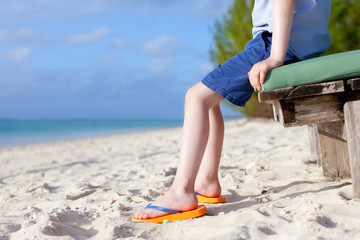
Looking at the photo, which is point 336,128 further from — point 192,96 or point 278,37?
point 192,96

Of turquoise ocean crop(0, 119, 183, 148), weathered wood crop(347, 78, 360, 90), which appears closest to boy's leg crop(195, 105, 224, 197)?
weathered wood crop(347, 78, 360, 90)

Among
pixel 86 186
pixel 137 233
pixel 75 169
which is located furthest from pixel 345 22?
pixel 137 233

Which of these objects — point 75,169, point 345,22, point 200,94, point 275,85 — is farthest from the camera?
point 345,22

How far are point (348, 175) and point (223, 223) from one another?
132cm

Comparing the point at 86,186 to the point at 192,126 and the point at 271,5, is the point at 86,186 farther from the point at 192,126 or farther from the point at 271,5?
the point at 271,5

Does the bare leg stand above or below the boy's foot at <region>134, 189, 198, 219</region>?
above

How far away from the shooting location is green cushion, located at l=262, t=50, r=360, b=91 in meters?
1.81

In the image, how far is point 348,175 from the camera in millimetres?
2621

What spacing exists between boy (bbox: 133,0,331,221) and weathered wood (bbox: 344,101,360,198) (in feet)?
1.31

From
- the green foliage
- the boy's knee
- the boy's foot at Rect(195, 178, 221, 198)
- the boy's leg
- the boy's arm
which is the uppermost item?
the green foliage

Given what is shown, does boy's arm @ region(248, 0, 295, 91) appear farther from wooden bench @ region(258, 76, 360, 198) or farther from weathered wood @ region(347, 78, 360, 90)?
weathered wood @ region(347, 78, 360, 90)

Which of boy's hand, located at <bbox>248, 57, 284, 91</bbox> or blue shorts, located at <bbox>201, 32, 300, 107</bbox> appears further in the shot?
blue shorts, located at <bbox>201, 32, 300, 107</bbox>

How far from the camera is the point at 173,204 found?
1.95m

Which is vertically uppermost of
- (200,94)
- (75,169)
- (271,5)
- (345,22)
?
(345,22)
